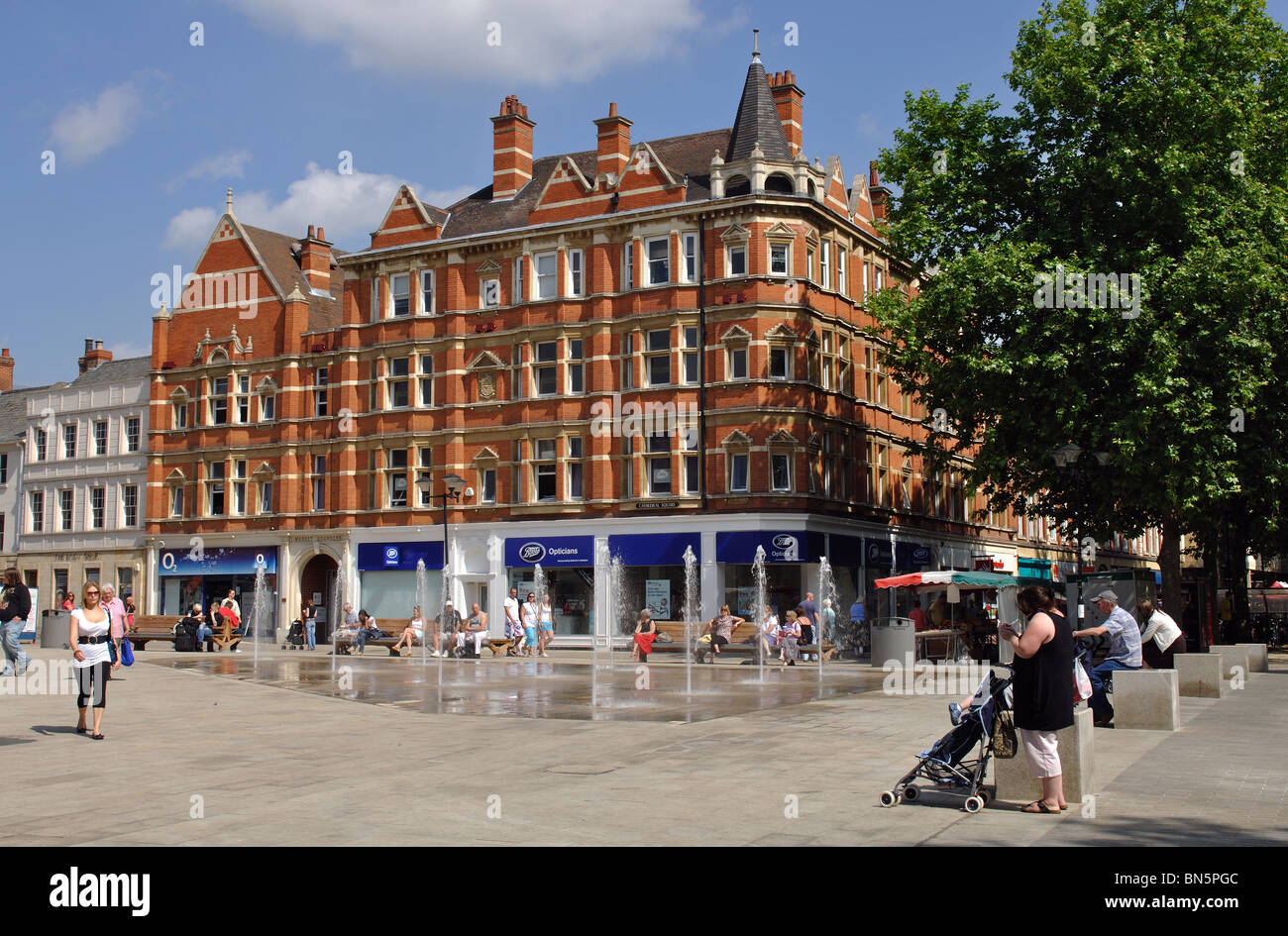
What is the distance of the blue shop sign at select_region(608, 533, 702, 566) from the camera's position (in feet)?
135

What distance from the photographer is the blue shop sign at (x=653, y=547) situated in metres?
41.1

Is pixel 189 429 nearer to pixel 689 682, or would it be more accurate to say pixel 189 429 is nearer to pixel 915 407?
pixel 915 407

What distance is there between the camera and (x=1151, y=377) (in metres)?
29.2

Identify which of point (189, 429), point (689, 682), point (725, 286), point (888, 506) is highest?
point (725, 286)

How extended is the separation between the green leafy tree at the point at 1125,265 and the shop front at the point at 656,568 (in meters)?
10.8

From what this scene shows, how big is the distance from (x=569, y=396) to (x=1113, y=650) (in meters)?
29.1

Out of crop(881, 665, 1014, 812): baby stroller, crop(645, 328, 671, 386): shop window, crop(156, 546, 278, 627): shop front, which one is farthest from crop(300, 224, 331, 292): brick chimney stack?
crop(881, 665, 1014, 812): baby stroller

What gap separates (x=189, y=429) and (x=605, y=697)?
37.6m

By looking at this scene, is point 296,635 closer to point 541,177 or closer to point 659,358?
point 659,358

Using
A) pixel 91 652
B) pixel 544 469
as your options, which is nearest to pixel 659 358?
pixel 544 469

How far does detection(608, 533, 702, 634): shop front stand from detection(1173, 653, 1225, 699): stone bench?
21.4m

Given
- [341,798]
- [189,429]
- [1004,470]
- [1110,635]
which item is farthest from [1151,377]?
[189,429]

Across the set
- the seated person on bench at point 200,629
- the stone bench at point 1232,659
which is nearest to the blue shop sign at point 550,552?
the seated person on bench at point 200,629

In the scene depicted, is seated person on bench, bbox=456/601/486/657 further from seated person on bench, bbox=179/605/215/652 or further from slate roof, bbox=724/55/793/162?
slate roof, bbox=724/55/793/162
